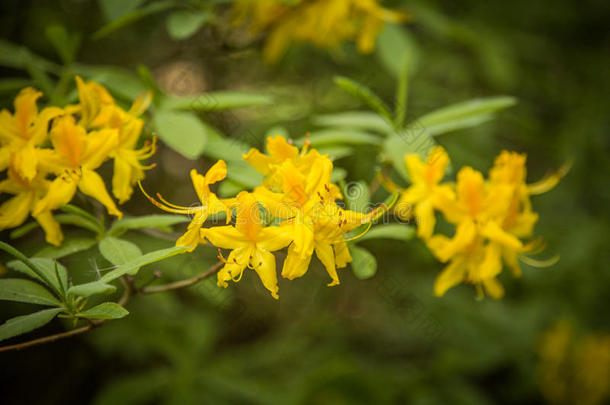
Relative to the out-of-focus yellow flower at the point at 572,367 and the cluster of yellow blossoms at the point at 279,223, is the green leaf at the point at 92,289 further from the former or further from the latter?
the out-of-focus yellow flower at the point at 572,367

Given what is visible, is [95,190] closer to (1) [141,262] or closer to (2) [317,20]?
(1) [141,262]

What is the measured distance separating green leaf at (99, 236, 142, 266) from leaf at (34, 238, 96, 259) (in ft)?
0.19

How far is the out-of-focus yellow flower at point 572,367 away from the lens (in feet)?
8.75

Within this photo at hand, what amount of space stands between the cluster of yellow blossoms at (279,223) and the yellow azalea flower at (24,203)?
14.9 inches

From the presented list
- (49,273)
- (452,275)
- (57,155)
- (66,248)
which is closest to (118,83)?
(57,155)

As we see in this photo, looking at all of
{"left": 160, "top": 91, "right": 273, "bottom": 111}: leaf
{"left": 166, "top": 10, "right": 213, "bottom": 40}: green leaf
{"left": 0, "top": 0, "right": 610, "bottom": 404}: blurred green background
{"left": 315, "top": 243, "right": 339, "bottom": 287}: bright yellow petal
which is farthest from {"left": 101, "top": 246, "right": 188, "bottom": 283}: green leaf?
{"left": 0, "top": 0, "right": 610, "bottom": 404}: blurred green background

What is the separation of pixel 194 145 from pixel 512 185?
841 mm

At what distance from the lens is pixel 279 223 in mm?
996

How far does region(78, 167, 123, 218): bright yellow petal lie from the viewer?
1081mm

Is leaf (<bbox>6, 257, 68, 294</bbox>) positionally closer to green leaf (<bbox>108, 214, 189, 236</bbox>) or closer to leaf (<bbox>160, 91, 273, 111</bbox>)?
green leaf (<bbox>108, 214, 189, 236</bbox>)

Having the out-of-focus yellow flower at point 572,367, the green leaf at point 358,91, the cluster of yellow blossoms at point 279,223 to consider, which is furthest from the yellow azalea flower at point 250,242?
the out-of-focus yellow flower at point 572,367

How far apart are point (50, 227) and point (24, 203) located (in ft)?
0.27

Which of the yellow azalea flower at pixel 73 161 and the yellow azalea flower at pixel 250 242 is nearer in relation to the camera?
the yellow azalea flower at pixel 250 242

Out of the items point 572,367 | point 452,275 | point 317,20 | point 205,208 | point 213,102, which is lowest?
point 572,367
